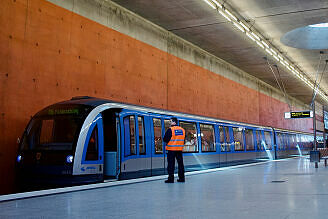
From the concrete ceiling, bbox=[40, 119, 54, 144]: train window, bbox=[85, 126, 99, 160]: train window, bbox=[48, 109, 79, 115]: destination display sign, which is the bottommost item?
bbox=[85, 126, 99, 160]: train window

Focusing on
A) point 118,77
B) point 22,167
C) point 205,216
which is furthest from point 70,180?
point 118,77

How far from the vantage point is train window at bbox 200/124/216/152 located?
16.0m

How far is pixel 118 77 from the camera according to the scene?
14445mm

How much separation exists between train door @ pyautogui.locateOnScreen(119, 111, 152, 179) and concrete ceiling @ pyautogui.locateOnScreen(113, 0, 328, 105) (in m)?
5.35


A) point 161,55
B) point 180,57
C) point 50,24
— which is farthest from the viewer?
point 180,57

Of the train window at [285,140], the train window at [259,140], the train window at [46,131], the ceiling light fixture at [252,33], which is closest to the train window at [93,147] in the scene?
the train window at [46,131]

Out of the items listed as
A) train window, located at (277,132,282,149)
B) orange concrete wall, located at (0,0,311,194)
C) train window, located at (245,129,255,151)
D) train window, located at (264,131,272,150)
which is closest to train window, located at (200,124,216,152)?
orange concrete wall, located at (0,0,311,194)

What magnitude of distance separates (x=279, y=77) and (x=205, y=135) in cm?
1555

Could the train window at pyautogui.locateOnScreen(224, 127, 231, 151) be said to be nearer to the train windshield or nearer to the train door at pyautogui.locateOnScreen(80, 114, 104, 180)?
the train door at pyautogui.locateOnScreen(80, 114, 104, 180)

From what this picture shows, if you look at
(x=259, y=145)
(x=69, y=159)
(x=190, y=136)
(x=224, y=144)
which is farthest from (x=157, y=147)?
(x=259, y=145)

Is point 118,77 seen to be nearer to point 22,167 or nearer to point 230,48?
point 22,167

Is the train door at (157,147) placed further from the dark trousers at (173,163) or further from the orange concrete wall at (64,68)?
the dark trousers at (173,163)

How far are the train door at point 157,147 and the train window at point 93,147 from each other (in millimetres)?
2813

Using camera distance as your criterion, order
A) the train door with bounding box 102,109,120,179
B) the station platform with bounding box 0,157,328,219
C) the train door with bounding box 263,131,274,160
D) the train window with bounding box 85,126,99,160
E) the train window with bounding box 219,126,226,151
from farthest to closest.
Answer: the train door with bounding box 263,131,274,160, the train window with bounding box 219,126,226,151, the train door with bounding box 102,109,120,179, the train window with bounding box 85,126,99,160, the station platform with bounding box 0,157,328,219
